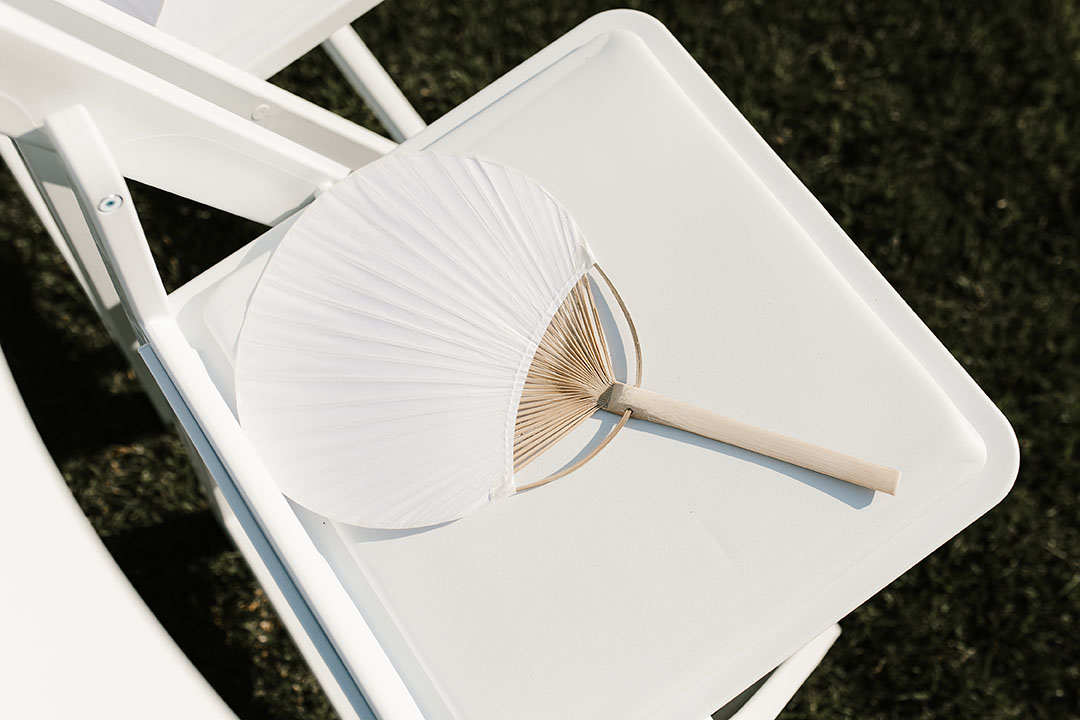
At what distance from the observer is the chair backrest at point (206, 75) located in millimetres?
746

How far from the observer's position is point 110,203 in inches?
29.0

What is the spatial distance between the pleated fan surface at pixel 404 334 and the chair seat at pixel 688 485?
52 millimetres

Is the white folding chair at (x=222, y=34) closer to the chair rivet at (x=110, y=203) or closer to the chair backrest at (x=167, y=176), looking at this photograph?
the chair backrest at (x=167, y=176)

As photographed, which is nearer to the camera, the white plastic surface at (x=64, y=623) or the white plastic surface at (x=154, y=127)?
the white plastic surface at (x=64, y=623)

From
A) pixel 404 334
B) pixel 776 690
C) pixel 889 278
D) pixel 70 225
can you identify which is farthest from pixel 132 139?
pixel 889 278

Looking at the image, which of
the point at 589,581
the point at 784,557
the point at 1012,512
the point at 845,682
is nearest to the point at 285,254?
the point at 589,581

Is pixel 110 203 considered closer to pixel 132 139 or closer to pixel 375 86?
pixel 132 139

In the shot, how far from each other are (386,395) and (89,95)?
0.35 metres

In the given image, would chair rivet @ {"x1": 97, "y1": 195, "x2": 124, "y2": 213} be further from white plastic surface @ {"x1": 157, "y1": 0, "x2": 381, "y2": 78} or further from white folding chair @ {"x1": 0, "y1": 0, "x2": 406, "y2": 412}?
white plastic surface @ {"x1": 157, "y1": 0, "x2": 381, "y2": 78}

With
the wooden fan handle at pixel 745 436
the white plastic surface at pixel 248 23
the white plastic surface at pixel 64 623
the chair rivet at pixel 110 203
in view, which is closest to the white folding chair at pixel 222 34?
the white plastic surface at pixel 248 23

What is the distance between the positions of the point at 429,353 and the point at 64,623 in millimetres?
368

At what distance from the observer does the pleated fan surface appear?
836 mm

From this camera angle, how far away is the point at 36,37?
703 mm

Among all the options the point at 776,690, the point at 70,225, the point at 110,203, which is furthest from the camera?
the point at 776,690
